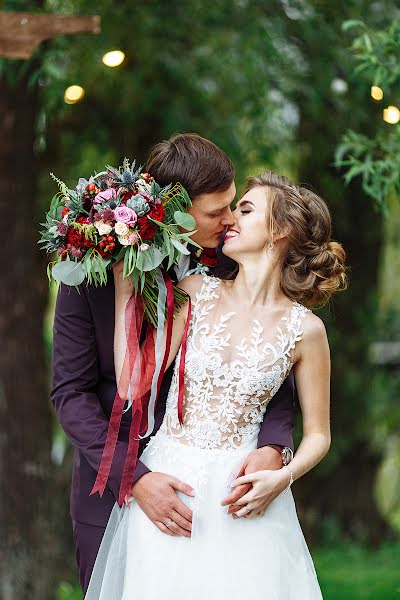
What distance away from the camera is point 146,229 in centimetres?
298

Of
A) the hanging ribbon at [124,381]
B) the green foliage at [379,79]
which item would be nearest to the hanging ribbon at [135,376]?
the hanging ribbon at [124,381]

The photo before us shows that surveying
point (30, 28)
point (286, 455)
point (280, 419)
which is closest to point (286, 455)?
point (286, 455)

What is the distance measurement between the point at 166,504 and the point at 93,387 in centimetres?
52

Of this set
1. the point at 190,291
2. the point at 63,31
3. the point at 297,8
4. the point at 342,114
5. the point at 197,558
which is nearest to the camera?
the point at 197,558

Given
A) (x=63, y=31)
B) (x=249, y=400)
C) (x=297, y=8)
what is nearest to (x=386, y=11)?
(x=297, y=8)

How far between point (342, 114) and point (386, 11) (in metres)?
0.80

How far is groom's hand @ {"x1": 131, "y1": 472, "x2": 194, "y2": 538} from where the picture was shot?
10.0 feet

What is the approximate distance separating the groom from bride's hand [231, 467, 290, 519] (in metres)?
0.05

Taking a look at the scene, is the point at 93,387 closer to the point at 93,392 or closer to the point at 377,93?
the point at 93,392

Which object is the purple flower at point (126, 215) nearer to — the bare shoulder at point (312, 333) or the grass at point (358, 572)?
the bare shoulder at point (312, 333)

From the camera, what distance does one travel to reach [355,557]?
8188 millimetres

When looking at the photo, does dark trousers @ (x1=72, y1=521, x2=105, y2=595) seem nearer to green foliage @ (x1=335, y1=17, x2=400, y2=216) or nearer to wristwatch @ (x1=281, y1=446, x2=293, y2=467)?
wristwatch @ (x1=281, y1=446, x2=293, y2=467)

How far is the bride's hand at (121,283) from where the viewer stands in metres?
3.08

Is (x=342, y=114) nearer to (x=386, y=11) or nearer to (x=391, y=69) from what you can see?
(x=386, y=11)
